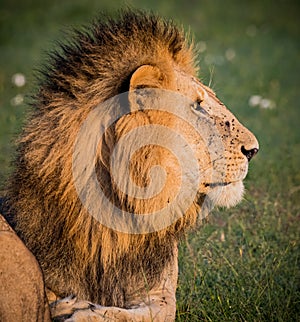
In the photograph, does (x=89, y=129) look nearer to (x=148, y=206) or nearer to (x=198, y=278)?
(x=148, y=206)

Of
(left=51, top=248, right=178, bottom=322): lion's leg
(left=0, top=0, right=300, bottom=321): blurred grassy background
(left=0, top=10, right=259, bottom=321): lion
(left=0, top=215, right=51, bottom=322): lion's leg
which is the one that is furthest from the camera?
(left=0, top=0, right=300, bottom=321): blurred grassy background

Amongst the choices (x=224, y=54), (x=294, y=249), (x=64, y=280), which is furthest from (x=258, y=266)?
(x=224, y=54)

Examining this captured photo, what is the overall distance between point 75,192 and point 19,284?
1.77ft

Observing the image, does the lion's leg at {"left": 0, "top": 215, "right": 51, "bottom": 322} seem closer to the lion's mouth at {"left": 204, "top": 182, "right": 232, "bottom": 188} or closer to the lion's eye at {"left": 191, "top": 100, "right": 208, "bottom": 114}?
the lion's mouth at {"left": 204, "top": 182, "right": 232, "bottom": 188}

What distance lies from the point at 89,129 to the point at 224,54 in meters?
9.94

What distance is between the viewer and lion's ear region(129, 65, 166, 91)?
3055 mm

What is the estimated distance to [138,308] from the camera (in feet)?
10.5

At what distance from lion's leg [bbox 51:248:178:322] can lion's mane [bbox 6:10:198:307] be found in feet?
0.25

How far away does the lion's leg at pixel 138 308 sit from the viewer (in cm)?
297

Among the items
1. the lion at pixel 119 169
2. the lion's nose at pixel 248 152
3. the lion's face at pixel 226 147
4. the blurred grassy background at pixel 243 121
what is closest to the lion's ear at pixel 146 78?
the lion at pixel 119 169

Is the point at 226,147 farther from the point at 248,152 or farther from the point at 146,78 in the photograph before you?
the point at 146,78

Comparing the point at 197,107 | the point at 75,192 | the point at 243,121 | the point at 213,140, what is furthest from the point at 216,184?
the point at 243,121

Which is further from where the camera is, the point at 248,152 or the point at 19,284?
the point at 248,152

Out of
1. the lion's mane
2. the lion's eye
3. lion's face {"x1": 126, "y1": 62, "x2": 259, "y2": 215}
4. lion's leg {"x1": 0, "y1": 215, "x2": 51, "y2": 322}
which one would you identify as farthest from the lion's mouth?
lion's leg {"x1": 0, "y1": 215, "x2": 51, "y2": 322}
